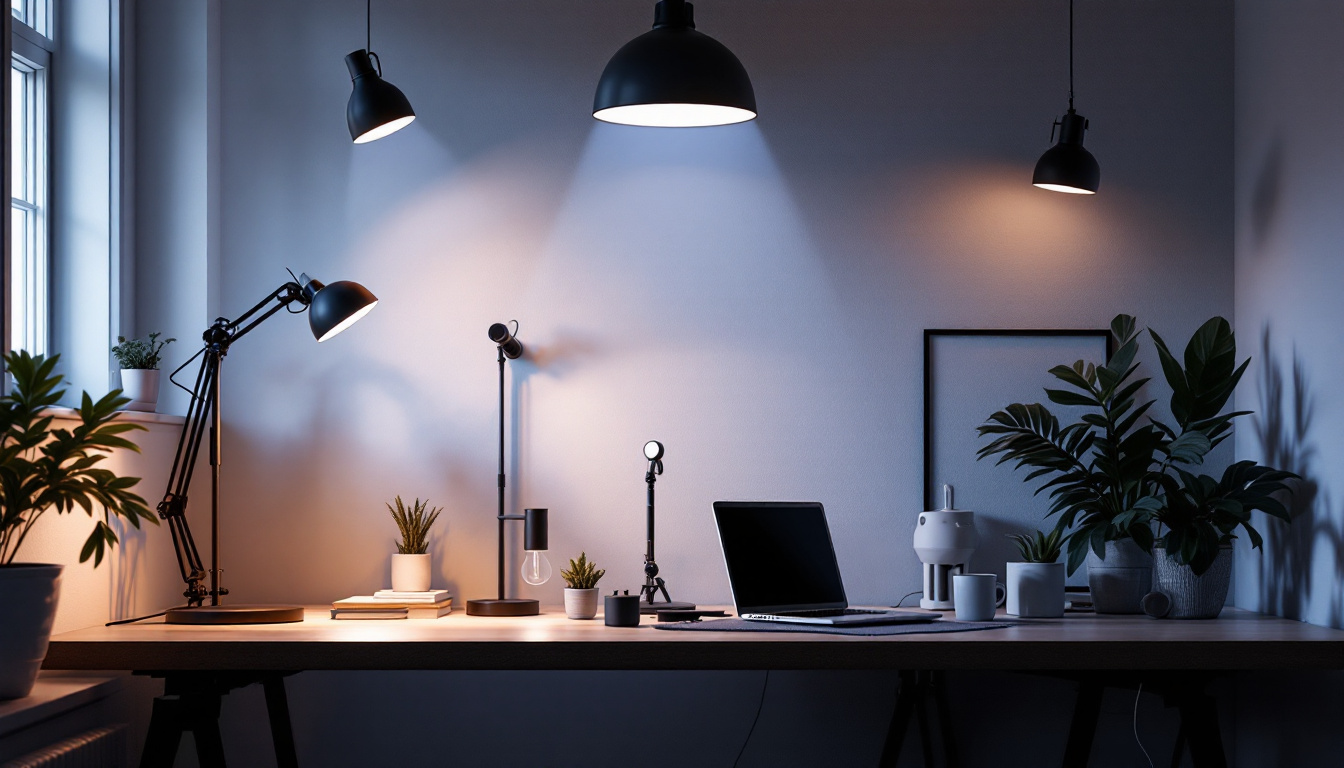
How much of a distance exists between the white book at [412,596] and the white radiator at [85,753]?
0.68 metres

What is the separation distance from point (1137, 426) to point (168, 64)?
294 centimetres

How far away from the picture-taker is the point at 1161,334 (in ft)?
11.1

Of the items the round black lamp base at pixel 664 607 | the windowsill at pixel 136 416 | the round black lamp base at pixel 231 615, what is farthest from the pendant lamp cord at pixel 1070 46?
the windowsill at pixel 136 416

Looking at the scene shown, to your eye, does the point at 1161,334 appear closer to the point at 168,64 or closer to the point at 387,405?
the point at 387,405

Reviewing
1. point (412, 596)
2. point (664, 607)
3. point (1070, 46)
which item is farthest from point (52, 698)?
point (1070, 46)

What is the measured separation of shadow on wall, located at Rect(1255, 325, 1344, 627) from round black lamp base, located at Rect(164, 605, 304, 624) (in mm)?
2451

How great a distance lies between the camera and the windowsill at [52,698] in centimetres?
216

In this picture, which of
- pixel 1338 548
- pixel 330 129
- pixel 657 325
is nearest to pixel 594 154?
pixel 657 325

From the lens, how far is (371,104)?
2.97m

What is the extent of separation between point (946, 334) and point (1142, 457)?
2.06 ft

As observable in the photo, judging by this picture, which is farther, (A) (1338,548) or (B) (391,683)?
(B) (391,683)

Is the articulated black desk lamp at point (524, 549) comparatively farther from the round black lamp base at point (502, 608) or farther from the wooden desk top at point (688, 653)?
the wooden desk top at point (688, 653)

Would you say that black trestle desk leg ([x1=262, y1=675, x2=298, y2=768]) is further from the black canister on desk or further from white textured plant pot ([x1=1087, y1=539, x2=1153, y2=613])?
white textured plant pot ([x1=1087, y1=539, x2=1153, y2=613])

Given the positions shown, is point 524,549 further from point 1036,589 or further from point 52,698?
point 1036,589
